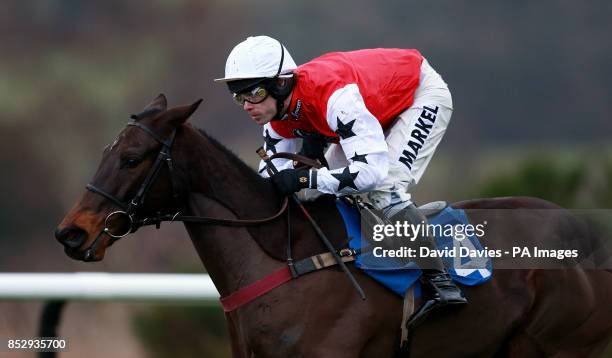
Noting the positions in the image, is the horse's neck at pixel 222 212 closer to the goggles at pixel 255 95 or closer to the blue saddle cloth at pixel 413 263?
the goggles at pixel 255 95

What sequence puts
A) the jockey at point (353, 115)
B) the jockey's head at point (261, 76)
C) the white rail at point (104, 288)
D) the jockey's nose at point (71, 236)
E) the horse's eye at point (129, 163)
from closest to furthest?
1. the jockey's nose at point (71, 236)
2. the horse's eye at point (129, 163)
3. the jockey at point (353, 115)
4. the jockey's head at point (261, 76)
5. the white rail at point (104, 288)

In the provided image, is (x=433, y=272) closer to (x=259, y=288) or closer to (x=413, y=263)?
(x=413, y=263)

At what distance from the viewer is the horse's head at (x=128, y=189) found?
4.55 m

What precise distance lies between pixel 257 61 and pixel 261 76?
0.24 ft

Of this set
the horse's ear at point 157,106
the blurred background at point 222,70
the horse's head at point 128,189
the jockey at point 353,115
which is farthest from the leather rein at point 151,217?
the blurred background at point 222,70

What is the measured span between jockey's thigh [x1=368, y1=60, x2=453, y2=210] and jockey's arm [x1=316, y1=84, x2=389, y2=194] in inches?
9.2

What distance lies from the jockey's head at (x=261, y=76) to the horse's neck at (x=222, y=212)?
28cm

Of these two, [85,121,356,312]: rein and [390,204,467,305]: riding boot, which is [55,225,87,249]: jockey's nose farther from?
[390,204,467,305]: riding boot

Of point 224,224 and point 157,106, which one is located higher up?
point 157,106

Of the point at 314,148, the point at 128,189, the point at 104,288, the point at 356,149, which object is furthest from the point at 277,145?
the point at 104,288

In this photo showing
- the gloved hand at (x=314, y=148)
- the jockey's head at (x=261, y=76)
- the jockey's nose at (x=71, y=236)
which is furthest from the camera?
the gloved hand at (x=314, y=148)

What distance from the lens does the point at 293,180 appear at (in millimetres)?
4820

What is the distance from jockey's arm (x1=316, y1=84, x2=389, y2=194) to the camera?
471 centimetres

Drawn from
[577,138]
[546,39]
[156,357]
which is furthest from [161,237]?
[546,39]
